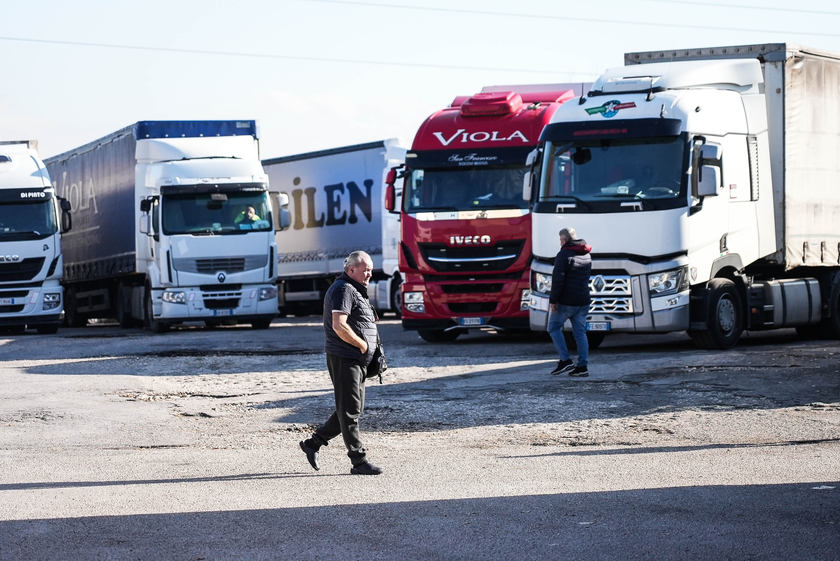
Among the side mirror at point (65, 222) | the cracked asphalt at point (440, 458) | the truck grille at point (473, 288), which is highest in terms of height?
the side mirror at point (65, 222)

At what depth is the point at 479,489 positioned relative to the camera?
27.5 ft

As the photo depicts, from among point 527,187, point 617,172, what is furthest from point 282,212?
point 617,172

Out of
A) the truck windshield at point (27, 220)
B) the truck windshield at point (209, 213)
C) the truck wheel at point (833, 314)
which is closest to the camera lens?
the truck wheel at point (833, 314)

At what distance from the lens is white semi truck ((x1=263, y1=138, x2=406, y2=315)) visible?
2781cm

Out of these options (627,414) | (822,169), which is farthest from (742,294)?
(627,414)

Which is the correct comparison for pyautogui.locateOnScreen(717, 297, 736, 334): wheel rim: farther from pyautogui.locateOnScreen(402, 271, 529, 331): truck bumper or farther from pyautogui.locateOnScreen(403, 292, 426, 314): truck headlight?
pyautogui.locateOnScreen(403, 292, 426, 314): truck headlight

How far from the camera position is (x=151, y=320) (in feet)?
83.5

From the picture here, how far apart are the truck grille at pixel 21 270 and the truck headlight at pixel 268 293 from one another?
4.85 meters

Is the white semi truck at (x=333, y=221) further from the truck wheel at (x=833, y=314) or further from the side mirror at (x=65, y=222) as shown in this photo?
the truck wheel at (x=833, y=314)

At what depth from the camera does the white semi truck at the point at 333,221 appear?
27.8 meters

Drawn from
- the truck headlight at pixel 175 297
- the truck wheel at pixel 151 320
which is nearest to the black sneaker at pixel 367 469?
the truck headlight at pixel 175 297

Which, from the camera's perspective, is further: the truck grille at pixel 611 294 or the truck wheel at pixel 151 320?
the truck wheel at pixel 151 320

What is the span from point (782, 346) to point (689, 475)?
402 inches

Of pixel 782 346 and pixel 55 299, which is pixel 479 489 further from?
pixel 55 299
